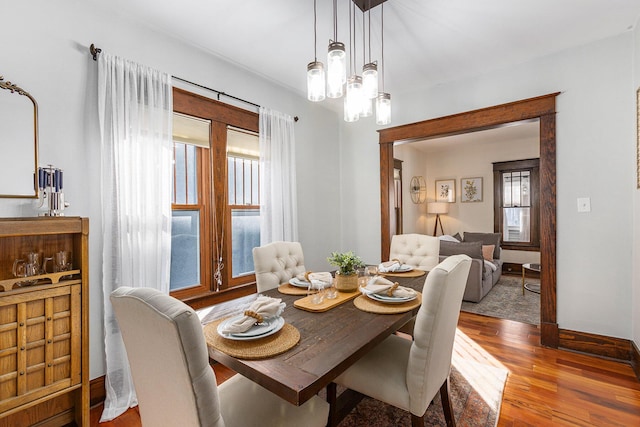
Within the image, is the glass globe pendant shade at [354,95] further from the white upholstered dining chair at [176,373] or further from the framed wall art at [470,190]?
the framed wall art at [470,190]

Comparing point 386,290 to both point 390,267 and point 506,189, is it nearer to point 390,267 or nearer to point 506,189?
point 390,267

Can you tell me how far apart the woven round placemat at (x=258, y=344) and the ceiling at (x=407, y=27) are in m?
2.01

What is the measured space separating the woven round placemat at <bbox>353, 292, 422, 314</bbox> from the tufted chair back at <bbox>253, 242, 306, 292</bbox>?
705 millimetres

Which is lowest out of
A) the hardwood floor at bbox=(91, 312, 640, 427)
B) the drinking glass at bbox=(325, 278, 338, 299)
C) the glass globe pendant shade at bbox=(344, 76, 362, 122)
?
the hardwood floor at bbox=(91, 312, 640, 427)

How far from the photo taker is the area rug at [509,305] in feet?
11.5

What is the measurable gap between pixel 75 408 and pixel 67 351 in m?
0.46

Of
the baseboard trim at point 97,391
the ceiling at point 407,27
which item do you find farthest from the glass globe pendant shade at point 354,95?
the baseboard trim at point 97,391

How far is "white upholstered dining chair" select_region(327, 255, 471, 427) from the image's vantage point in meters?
1.26

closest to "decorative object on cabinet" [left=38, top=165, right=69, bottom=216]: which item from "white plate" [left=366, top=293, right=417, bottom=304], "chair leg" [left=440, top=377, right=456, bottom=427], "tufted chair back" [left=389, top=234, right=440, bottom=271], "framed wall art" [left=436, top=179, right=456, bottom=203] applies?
"white plate" [left=366, top=293, right=417, bottom=304]

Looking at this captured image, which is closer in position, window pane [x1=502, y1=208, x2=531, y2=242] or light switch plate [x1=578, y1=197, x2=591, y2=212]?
light switch plate [x1=578, y1=197, x2=591, y2=212]

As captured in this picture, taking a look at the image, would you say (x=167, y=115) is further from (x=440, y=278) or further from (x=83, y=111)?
(x=440, y=278)

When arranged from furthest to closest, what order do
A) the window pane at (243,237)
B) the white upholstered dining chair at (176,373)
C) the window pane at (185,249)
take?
the window pane at (243,237) < the window pane at (185,249) < the white upholstered dining chair at (176,373)

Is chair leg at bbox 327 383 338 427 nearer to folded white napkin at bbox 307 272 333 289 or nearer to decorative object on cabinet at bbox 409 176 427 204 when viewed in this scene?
folded white napkin at bbox 307 272 333 289

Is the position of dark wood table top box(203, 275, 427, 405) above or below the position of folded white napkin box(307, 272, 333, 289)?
below
